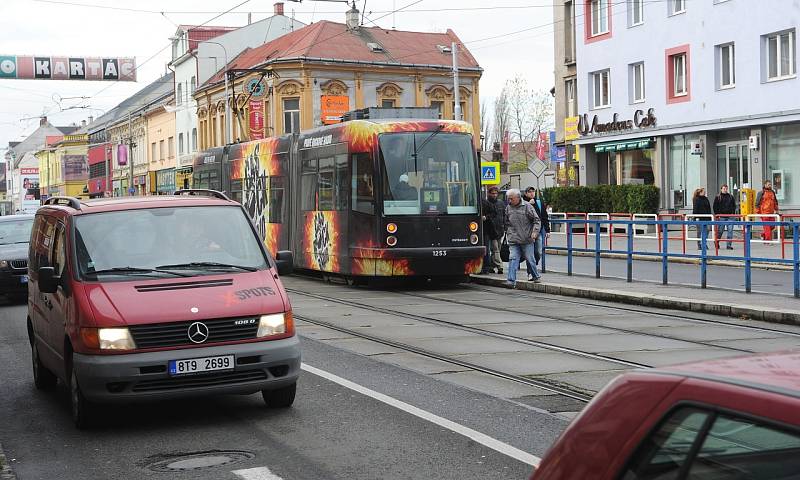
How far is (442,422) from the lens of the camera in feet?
27.0

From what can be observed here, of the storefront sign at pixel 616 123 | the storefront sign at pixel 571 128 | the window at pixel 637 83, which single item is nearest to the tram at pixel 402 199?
the storefront sign at pixel 616 123

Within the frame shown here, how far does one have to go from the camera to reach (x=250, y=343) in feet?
27.4

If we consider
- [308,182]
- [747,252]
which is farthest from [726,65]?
[747,252]

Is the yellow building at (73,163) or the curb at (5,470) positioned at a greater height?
the yellow building at (73,163)

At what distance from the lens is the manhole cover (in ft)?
23.3

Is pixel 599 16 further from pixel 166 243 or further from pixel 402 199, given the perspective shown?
pixel 166 243

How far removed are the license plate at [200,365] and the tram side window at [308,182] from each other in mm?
15501

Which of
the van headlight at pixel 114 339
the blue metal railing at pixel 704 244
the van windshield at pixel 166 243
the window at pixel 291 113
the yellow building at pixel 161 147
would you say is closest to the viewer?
the van headlight at pixel 114 339

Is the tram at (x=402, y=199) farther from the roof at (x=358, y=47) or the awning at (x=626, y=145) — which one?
the roof at (x=358, y=47)

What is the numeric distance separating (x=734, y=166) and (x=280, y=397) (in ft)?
101

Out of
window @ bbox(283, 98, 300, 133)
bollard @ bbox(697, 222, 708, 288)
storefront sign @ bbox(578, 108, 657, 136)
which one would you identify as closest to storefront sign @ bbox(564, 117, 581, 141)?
storefront sign @ bbox(578, 108, 657, 136)

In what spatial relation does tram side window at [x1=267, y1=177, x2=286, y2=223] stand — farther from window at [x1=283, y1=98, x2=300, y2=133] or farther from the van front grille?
window at [x1=283, y1=98, x2=300, y2=133]

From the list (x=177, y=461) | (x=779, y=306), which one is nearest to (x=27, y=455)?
(x=177, y=461)

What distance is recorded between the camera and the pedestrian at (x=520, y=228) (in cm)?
2055
